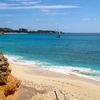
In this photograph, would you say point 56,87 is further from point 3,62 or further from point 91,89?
point 3,62

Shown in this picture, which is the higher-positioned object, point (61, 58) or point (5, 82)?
point (5, 82)

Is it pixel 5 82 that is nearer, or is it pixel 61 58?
pixel 5 82

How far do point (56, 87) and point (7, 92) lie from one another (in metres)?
5.09

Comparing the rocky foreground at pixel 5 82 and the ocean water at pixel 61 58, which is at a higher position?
the rocky foreground at pixel 5 82

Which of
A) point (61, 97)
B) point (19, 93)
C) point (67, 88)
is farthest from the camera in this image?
point (67, 88)

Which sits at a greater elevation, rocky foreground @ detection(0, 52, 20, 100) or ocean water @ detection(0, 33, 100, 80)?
rocky foreground @ detection(0, 52, 20, 100)

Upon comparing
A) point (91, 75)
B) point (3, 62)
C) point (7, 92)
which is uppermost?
point (3, 62)

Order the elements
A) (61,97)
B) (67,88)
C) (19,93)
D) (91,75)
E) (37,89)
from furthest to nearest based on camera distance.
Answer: (91,75), (67,88), (37,89), (61,97), (19,93)

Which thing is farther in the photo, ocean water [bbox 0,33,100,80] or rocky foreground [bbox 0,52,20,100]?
ocean water [bbox 0,33,100,80]

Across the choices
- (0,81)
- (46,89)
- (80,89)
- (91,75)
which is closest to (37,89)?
(46,89)

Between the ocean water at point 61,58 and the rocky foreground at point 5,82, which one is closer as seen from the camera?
the rocky foreground at point 5,82

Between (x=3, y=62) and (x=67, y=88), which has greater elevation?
(x=3, y=62)

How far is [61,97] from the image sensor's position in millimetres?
14594

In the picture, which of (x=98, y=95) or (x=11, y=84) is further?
(x=98, y=95)
